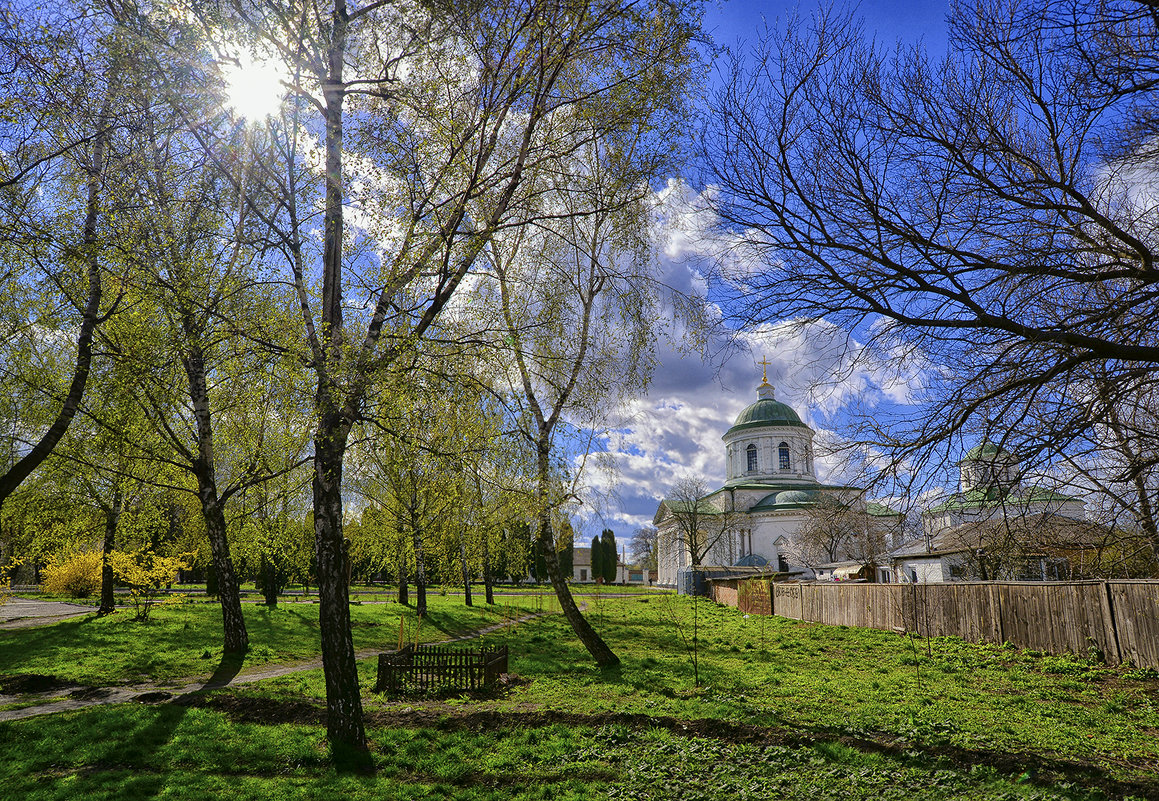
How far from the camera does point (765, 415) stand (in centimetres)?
6988

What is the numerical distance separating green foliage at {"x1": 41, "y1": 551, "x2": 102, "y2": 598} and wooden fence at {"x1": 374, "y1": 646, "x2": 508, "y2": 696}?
17441 millimetres

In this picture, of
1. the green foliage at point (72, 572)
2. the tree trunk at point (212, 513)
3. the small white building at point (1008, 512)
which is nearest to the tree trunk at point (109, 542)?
the green foliage at point (72, 572)

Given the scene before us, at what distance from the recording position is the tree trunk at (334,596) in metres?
7.79

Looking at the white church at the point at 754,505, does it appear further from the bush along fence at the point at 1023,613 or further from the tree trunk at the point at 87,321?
the tree trunk at the point at 87,321

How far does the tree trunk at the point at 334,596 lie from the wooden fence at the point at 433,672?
3.74m

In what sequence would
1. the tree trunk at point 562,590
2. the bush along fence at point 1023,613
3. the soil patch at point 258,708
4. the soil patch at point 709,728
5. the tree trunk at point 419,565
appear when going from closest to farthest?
the soil patch at point 709,728 < the soil patch at point 258,708 < the bush along fence at point 1023,613 < the tree trunk at point 562,590 < the tree trunk at point 419,565

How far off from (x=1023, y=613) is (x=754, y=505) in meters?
52.7

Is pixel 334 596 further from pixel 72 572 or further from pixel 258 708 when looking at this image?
pixel 72 572

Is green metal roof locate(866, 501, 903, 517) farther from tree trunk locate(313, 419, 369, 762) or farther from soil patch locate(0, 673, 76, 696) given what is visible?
soil patch locate(0, 673, 76, 696)

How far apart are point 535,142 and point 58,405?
12.9 meters

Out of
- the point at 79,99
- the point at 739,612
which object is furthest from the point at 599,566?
the point at 79,99

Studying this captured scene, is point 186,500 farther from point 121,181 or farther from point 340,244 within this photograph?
point 340,244

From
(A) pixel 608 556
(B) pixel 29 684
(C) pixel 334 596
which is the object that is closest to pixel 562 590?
(C) pixel 334 596

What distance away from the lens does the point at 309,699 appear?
34.1 feet
